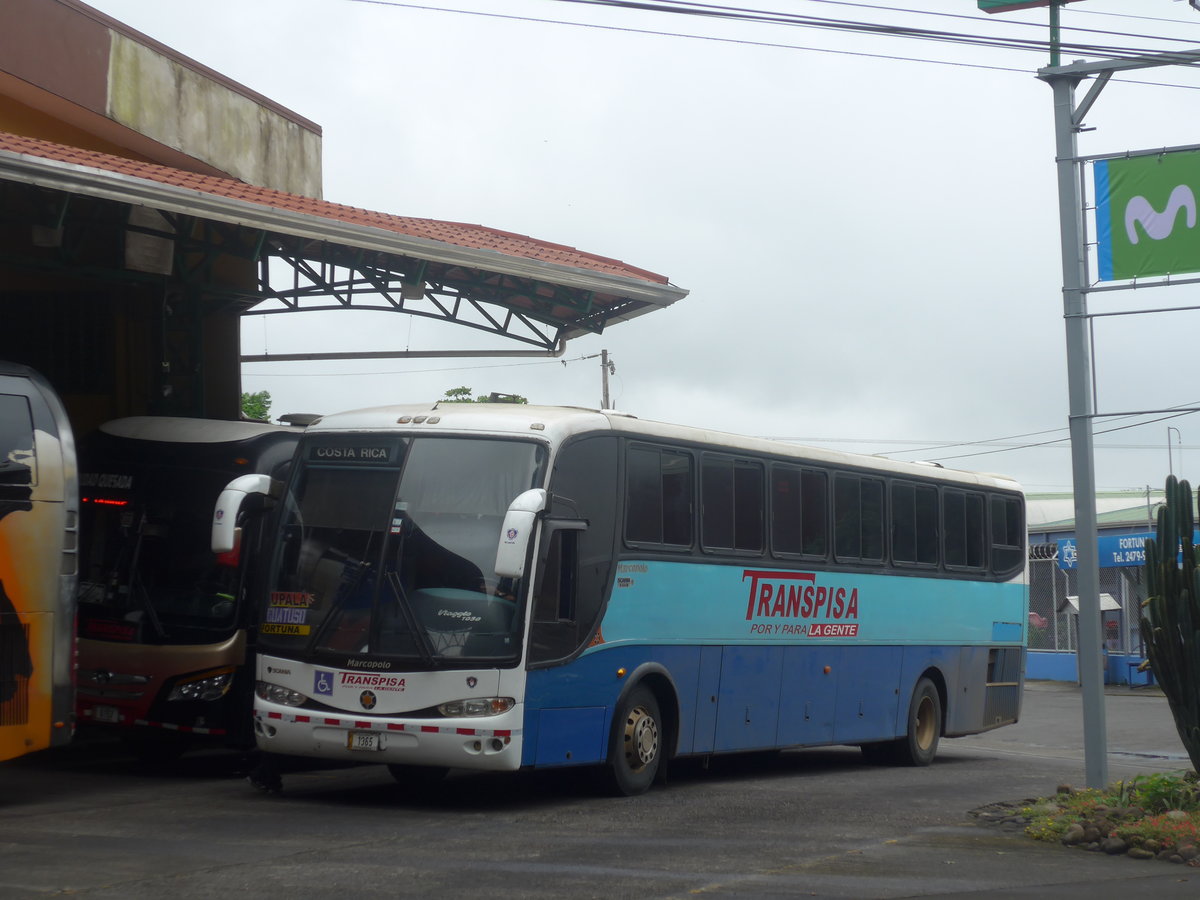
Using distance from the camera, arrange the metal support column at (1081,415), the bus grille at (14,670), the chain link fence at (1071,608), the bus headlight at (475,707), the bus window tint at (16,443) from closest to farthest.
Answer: the bus grille at (14,670), the bus window tint at (16,443), the bus headlight at (475,707), the metal support column at (1081,415), the chain link fence at (1071,608)

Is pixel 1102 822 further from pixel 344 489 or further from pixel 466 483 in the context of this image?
pixel 344 489

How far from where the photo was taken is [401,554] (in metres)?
11.1

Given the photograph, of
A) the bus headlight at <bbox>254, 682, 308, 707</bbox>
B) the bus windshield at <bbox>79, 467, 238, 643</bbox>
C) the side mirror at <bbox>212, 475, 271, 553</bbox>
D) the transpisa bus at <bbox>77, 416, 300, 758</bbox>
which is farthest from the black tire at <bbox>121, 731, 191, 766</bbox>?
the side mirror at <bbox>212, 475, 271, 553</bbox>

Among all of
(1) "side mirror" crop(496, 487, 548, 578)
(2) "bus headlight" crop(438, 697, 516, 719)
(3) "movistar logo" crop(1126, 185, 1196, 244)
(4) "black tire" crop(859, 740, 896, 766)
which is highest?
(3) "movistar logo" crop(1126, 185, 1196, 244)

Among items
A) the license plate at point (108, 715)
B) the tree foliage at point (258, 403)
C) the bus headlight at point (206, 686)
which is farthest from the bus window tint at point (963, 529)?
the tree foliage at point (258, 403)

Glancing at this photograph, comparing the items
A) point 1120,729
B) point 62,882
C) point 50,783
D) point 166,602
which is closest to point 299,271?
point 166,602

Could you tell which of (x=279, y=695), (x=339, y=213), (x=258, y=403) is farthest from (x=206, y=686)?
(x=258, y=403)

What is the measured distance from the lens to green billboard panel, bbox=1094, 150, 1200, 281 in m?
11.5

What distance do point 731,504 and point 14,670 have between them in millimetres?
6196

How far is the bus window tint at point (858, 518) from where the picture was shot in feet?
50.6

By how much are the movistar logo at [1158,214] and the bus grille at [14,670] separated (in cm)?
874

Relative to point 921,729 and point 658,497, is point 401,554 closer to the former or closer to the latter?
point 658,497

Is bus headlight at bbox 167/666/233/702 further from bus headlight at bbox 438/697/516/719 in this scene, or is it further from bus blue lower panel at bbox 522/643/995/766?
bus blue lower panel at bbox 522/643/995/766

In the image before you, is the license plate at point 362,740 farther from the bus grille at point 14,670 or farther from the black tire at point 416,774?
the bus grille at point 14,670
